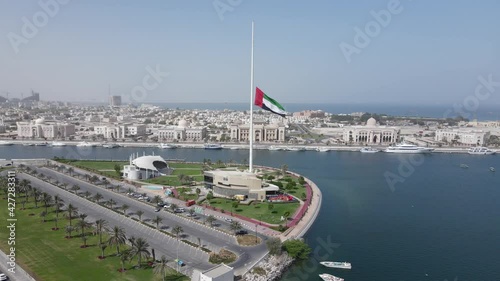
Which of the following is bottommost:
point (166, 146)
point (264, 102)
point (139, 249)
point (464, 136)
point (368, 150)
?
point (139, 249)

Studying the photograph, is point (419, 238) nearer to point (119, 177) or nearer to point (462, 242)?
point (462, 242)

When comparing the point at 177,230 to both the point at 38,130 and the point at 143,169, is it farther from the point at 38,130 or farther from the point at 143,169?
the point at 38,130

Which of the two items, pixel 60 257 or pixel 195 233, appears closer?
pixel 60 257

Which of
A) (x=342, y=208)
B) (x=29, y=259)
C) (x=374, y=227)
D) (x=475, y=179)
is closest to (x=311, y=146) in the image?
(x=475, y=179)

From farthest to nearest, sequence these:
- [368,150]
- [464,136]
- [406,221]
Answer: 1. [464,136]
2. [368,150]
3. [406,221]

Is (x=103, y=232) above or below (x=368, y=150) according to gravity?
below

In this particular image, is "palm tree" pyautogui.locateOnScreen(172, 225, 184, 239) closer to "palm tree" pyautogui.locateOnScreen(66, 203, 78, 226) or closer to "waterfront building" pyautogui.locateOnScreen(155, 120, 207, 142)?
"palm tree" pyautogui.locateOnScreen(66, 203, 78, 226)

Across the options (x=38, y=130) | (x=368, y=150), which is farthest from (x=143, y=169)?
(x=38, y=130)

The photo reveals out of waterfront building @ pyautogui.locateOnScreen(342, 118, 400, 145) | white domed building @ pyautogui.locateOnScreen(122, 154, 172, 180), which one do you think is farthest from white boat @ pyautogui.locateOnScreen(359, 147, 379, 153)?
white domed building @ pyautogui.locateOnScreen(122, 154, 172, 180)
